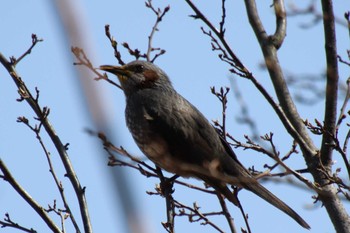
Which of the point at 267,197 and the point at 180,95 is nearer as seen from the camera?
the point at 267,197

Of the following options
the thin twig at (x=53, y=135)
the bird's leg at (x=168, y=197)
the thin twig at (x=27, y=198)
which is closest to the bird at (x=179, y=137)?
the bird's leg at (x=168, y=197)

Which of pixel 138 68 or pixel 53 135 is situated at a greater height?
pixel 138 68

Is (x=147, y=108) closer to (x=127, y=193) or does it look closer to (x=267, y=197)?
(x=267, y=197)

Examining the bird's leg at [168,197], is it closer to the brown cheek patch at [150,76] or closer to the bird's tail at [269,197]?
the bird's tail at [269,197]

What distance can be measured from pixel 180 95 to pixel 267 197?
69.1 inches

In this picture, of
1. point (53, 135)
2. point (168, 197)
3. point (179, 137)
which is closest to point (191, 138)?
point (179, 137)

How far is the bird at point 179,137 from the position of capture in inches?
196

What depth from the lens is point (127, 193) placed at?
3.74ft

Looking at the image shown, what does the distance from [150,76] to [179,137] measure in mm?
1252

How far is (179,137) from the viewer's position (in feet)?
17.9

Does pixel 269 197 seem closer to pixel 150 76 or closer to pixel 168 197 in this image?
pixel 168 197

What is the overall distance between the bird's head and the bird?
0.04ft

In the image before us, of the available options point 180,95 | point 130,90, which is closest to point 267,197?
point 180,95

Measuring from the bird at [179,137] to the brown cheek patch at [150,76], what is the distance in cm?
16
